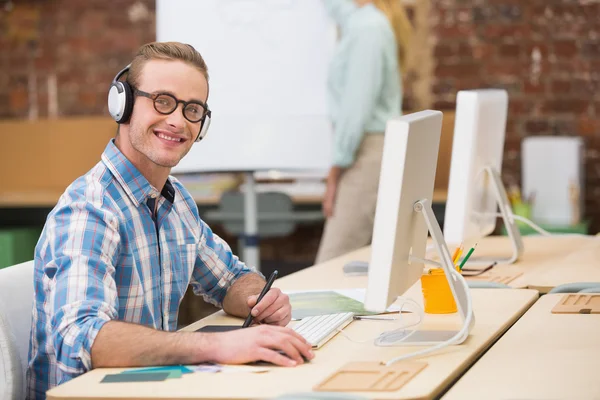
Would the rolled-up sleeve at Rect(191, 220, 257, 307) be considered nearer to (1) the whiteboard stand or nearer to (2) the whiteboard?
(1) the whiteboard stand

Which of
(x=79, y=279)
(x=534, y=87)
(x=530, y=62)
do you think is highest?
(x=530, y=62)

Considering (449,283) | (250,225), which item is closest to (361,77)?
(250,225)

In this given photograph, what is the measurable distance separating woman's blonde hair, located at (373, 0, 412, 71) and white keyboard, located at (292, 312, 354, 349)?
2179 millimetres

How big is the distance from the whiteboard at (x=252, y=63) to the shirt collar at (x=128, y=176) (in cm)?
241

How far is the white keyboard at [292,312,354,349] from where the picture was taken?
5.91 feet

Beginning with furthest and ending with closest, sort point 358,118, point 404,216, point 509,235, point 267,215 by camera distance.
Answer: point 267,215
point 358,118
point 509,235
point 404,216

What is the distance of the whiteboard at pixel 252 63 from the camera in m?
4.31

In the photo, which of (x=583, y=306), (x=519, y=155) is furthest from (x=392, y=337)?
(x=519, y=155)

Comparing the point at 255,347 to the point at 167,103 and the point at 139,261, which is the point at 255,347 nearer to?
the point at 139,261

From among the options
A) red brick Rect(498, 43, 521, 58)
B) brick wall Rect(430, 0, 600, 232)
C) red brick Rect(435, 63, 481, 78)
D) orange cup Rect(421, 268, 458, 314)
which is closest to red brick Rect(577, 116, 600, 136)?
brick wall Rect(430, 0, 600, 232)

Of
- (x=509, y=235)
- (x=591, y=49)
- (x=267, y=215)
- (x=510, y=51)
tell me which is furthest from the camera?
(x=510, y=51)

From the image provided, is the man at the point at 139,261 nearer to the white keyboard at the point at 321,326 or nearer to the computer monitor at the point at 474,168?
the white keyboard at the point at 321,326

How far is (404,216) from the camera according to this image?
1.68 meters

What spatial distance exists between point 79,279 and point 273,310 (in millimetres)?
456
